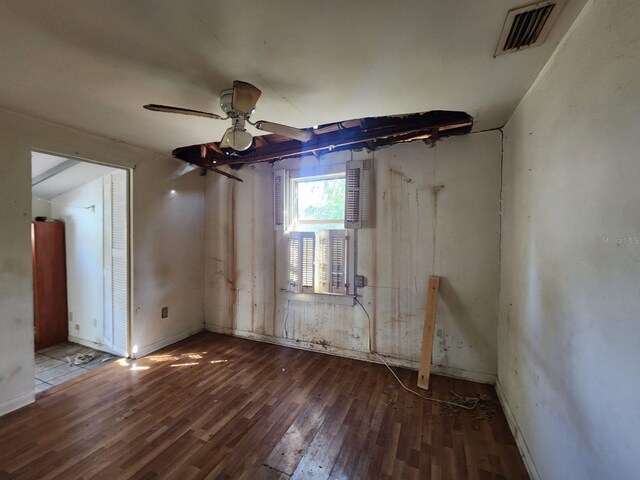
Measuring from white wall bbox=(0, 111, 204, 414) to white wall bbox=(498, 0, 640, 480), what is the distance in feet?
12.2

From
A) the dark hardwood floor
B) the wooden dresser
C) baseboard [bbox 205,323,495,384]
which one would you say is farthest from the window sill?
the wooden dresser

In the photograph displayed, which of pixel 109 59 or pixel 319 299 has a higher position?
pixel 109 59

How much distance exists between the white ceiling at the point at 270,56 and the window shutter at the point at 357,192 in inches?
33.0

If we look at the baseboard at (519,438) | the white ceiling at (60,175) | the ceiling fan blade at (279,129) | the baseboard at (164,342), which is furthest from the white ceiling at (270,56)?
the baseboard at (164,342)

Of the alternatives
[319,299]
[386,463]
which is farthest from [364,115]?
[386,463]

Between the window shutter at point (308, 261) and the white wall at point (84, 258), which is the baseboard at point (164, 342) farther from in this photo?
the window shutter at point (308, 261)

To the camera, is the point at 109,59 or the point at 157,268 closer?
the point at 109,59

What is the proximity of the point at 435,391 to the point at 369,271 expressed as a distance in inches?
51.1

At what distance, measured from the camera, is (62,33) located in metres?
1.24

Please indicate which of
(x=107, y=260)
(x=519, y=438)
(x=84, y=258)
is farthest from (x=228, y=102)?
(x=84, y=258)

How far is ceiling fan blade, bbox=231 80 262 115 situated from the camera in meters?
1.62

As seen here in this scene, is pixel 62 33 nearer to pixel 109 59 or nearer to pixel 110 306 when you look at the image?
pixel 109 59

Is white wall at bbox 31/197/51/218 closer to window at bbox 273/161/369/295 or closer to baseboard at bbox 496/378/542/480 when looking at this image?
window at bbox 273/161/369/295

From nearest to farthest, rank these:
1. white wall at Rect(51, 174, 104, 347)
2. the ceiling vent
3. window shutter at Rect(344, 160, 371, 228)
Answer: the ceiling vent
window shutter at Rect(344, 160, 371, 228)
white wall at Rect(51, 174, 104, 347)
